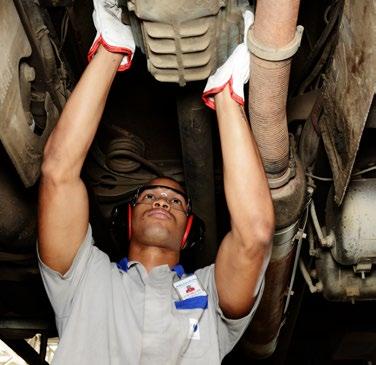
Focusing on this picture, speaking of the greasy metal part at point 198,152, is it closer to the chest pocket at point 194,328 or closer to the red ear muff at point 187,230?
the red ear muff at point 187,230

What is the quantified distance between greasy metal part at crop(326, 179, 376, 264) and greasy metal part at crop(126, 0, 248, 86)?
0.85 metres

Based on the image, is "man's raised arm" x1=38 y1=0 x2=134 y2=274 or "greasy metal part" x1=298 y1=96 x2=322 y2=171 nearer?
"man's raised arm" x1=38 y1=0 x2=134 y2=274

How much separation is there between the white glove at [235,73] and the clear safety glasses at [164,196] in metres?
0.64

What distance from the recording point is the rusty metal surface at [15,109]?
6.18 feet

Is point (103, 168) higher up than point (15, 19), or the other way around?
point (15, 19)

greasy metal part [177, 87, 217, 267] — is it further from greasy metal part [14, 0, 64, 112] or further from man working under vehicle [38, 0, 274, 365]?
greasy metal part [14, 0, 64, 112]

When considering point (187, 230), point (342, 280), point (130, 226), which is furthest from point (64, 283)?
point (342, 280)

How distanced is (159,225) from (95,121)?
0.52 metres

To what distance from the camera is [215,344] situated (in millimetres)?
2076

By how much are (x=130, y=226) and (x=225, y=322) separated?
58cm

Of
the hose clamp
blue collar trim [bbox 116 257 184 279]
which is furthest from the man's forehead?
the hose clamp

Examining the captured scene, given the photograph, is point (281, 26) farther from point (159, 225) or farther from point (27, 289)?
point (27, 289)

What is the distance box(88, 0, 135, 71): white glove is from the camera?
197 cm

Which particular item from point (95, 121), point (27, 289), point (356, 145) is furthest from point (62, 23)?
point (27, 289)
